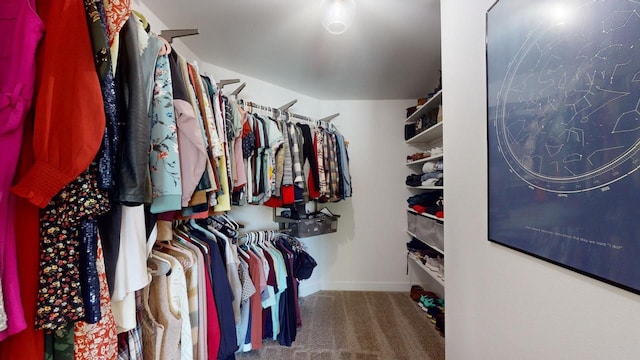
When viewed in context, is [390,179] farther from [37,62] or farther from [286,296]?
[37,62]

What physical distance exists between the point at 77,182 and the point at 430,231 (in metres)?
2.17

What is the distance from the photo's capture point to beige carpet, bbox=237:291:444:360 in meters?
1.71

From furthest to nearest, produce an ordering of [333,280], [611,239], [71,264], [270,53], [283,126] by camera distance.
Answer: [333,280], [283,126], [270,53], [71,264], [611,239]

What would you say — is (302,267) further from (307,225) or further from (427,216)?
(427,216)

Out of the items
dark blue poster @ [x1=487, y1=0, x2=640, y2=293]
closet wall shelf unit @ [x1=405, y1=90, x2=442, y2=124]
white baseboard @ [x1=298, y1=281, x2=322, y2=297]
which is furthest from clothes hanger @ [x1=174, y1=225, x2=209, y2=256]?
closet wall shelf unit @ [x1=405, y1=90, x2=442, y2=124]

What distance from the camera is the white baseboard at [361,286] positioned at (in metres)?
2.73

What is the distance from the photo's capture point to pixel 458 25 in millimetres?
1011

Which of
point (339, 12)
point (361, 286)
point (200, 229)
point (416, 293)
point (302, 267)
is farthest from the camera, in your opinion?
point (361, 286)

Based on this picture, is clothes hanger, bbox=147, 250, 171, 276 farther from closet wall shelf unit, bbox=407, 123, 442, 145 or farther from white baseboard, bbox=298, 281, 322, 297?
closet wall shelf unit, bbox=407, 123, 442, 145

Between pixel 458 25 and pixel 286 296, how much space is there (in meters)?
2.01

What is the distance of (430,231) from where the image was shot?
80.8 inches

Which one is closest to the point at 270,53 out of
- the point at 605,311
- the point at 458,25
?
the point at 458,25

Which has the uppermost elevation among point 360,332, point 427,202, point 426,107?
point 426,107

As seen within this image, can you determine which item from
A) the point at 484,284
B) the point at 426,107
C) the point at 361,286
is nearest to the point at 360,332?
the point at 361,286
